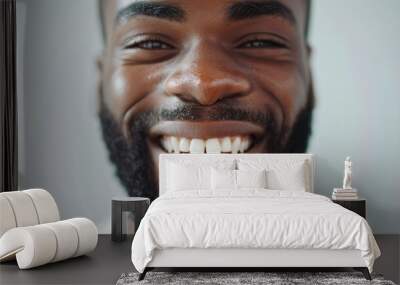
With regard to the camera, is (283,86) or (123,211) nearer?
(123,211)

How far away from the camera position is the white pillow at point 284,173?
6602 millimetres

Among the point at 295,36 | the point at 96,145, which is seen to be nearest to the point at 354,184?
the point at 295,36

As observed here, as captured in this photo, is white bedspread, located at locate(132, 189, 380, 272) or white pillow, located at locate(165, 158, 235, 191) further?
white pillow, located at locate(165, 158, 235, 191)

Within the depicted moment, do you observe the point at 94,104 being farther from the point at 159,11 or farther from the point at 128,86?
the point at 159,11

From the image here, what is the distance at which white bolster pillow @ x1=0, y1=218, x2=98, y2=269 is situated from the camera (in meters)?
5.25

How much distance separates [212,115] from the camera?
7.11 metres

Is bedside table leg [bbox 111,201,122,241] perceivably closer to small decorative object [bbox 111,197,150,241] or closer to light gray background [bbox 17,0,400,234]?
small decorative object [bbox 111,197,150,241]

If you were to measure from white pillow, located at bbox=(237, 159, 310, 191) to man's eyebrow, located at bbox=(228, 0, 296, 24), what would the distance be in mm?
1556

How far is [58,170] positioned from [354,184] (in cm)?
325

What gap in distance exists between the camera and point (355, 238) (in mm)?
4824

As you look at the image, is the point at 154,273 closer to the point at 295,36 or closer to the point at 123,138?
the point at 123,138

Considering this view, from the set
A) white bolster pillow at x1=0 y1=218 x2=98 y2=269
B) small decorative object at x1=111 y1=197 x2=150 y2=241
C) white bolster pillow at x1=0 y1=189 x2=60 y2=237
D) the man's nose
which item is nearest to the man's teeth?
the man's nose

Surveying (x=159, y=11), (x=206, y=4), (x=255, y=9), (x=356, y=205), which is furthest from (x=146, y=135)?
(x=356, y=205)

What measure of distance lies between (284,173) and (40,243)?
8.42ft
